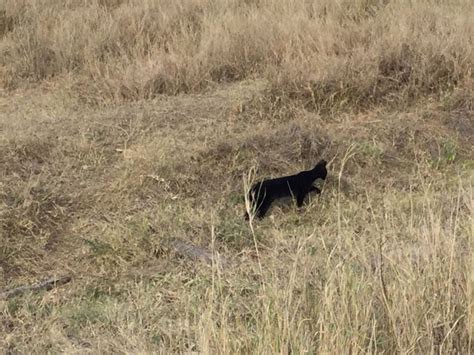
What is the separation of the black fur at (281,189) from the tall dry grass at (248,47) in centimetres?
161

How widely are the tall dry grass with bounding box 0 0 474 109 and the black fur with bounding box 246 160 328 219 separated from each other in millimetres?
1609

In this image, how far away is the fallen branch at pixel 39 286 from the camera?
3.61 m

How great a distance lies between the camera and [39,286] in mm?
3711

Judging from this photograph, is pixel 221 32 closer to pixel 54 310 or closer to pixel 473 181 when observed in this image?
pixel 473 181

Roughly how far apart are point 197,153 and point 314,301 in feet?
9.11

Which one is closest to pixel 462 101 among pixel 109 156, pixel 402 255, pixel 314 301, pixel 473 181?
pixel 473 181

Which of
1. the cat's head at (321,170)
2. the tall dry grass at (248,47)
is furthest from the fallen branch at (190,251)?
the tall dry grass at (248,47)

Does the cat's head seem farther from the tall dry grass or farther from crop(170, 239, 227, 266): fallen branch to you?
the tall dry grass

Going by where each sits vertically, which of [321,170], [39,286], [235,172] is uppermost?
[39,286]

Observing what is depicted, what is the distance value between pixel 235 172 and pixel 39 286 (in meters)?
1.82

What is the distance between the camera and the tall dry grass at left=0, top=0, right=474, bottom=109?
6.11 m

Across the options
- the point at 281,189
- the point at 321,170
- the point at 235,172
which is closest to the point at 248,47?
the point at 235,172

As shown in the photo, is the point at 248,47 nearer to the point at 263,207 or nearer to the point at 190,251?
the point at 263,207

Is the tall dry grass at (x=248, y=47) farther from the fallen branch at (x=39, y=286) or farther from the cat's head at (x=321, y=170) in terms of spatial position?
the fallen branch at (x=39, y=286)
